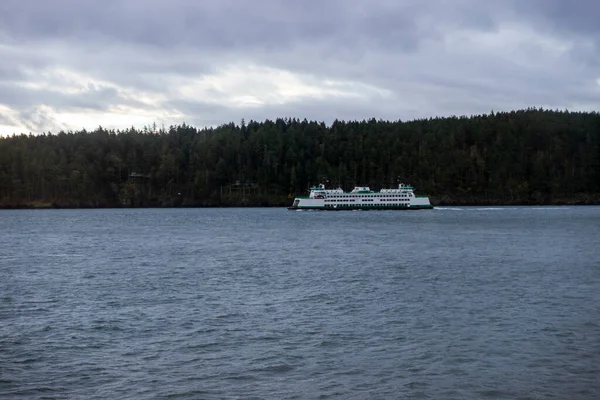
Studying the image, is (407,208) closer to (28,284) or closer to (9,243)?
(9,243)

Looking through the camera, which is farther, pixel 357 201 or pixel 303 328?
pixel 357 201

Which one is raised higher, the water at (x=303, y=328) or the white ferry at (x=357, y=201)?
the white ferry at (x=357, y=201)

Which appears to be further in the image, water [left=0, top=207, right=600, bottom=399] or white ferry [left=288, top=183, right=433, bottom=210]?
white ferry [left=288, top=183, right=433, bottom=210]

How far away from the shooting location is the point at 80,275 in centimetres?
4544

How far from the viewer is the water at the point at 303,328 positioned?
758 inches

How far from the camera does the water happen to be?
1927cm

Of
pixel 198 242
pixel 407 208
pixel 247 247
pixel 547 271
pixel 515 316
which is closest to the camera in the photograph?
pixel 515 316

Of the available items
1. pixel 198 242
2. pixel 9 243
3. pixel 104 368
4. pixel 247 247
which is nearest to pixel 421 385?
pixel 104 368

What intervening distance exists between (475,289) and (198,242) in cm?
4554

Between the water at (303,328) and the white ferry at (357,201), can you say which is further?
the white ferry at (357,201)

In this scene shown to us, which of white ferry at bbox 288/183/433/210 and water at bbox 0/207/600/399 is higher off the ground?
white ferry at bbox 288/183/433/210

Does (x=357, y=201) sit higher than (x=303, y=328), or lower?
higher

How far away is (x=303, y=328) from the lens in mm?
26797

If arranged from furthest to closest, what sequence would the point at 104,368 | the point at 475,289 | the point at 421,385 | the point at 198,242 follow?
the point at 198,242
the point at 475,289
the point at 104,368
the point at 421,385
